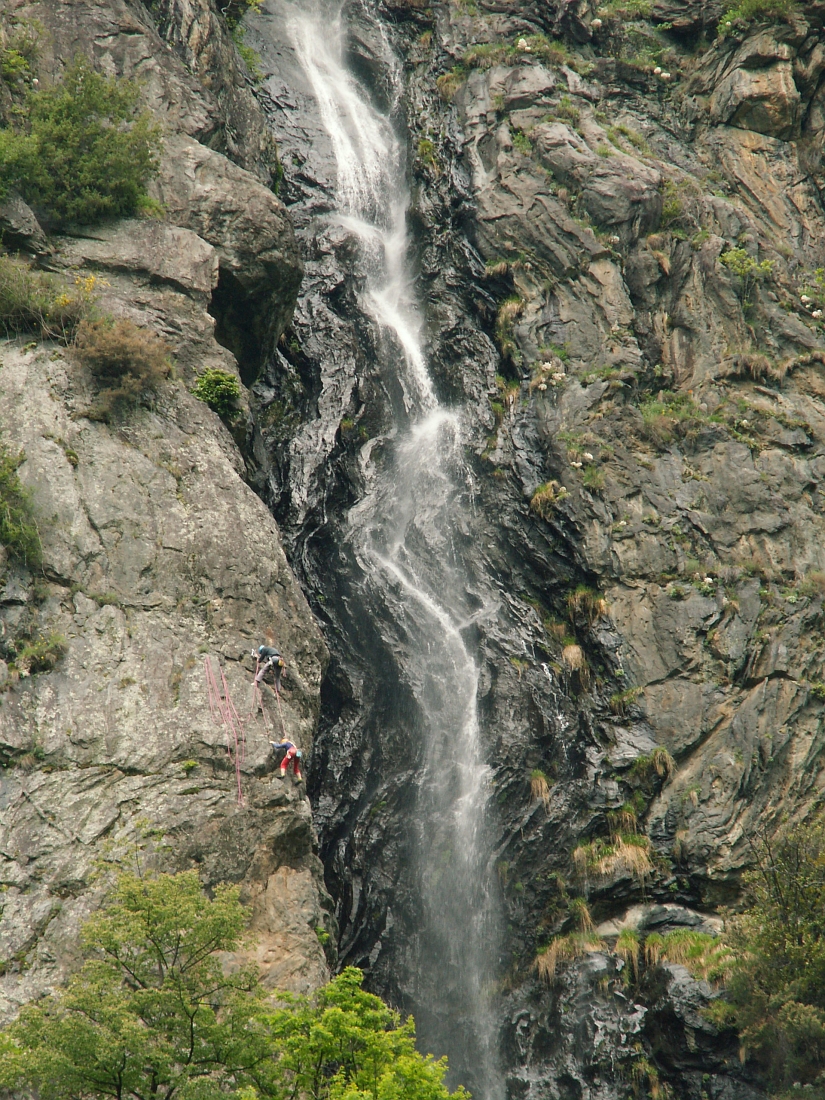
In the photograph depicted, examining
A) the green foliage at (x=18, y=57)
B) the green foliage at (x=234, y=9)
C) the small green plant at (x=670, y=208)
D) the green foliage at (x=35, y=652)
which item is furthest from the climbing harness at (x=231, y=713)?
the green foliage at (x=234, y=9)

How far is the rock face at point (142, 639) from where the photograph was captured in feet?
39.5

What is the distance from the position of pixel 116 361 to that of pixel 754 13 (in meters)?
25.2

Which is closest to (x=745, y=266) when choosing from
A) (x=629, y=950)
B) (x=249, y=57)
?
(x=629, y=950)

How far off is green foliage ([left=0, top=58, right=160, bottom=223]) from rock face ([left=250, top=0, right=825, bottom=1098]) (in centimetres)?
624

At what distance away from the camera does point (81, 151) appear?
19.6 meters

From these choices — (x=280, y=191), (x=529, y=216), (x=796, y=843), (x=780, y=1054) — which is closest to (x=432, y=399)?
(x=529, y=216)

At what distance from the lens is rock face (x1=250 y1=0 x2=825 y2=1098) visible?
56.6 feet

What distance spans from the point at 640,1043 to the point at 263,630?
9.69 meters

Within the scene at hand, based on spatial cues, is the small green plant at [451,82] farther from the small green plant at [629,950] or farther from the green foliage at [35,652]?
the small green plant at [629,950]

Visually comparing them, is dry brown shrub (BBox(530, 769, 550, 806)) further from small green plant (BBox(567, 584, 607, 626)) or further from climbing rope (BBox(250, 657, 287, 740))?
climbing rope (BBox(250, 657, 287, 740))

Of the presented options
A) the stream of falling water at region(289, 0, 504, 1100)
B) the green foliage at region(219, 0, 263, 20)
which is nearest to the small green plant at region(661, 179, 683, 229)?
the stream of falling water at region(289, 0, 504, 1100)

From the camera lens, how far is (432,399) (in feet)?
83.3

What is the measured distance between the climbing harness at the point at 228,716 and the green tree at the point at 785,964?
8.66 m

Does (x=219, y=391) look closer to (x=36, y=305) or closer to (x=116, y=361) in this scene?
(x=116, y=361)
